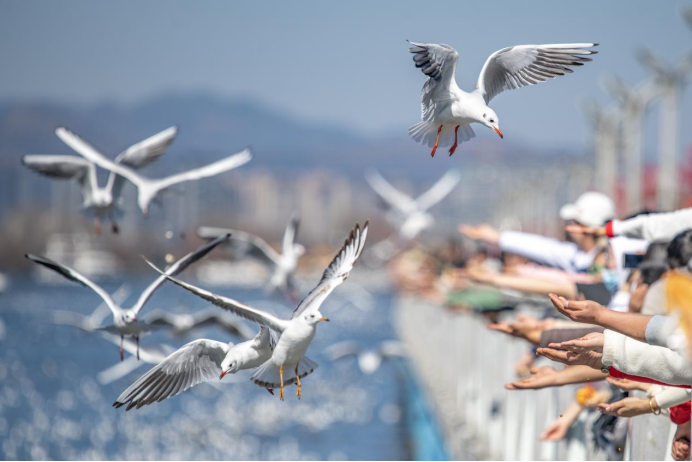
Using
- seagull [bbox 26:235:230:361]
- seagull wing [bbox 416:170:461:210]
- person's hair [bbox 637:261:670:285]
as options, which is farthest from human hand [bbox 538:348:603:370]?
seagull wing [bbox 416:170:461:210]

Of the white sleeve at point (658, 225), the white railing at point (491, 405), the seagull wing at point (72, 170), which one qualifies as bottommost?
the white railing at point (491, 405)

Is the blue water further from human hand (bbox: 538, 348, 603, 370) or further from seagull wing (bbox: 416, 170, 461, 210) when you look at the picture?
human hand (bbox: 538, 348, 603, 370)

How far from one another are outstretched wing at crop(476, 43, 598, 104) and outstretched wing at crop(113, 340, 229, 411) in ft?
4.80

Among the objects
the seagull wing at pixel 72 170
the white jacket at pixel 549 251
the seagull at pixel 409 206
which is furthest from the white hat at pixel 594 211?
the seagull at pixel 409 206

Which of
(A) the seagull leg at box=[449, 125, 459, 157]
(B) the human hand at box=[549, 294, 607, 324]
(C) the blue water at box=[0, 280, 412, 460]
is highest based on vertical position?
(A) the seagull leg at box=[449, 125, 459, 157]

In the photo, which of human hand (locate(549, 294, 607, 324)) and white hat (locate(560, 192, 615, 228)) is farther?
Result: white hat (locate(560, 192, 615, 228))

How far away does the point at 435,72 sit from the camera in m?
4.46

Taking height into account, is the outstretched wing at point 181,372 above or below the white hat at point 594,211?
below

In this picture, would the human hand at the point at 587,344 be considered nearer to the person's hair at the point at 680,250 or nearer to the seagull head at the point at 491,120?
the seagull head at the point at 491,120

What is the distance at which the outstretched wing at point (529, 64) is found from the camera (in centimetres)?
471

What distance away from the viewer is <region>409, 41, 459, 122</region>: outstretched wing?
175 inches

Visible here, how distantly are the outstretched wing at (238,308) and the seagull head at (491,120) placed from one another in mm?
1010

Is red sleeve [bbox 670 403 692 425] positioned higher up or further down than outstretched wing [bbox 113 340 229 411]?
further down

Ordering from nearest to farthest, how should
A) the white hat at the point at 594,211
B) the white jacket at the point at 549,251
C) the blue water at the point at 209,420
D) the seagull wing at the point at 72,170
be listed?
the seagull wing at the point at 72,170 < the white hat at the point at 594,211 < the white jacket at the point at 549,251 < the blue water at the point at 209,420
